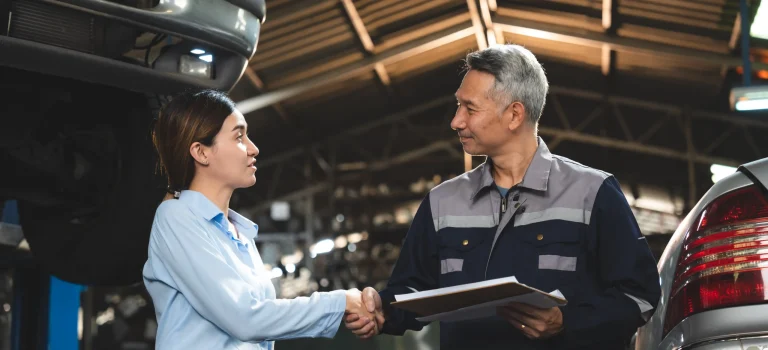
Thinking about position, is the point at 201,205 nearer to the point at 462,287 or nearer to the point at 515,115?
the point at 462,287

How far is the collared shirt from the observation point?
1979 millimetres

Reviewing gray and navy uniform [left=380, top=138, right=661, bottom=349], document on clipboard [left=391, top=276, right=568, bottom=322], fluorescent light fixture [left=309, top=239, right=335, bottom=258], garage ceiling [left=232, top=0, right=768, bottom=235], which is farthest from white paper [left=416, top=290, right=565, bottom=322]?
fluorescent light fixture [left=309, top=239, right=335, bottom=258]

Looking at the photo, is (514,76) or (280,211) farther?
(280,211)

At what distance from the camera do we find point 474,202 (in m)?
2.29

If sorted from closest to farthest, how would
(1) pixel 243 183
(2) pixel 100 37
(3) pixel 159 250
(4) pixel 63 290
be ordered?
(3) pixel 159 250 < (1) pixel 243 183 < (2) pixel 100 37 < (4) pixel 63 290

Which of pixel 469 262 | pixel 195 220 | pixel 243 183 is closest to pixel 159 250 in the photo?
pixel 195 220

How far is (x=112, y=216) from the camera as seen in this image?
10.9 feet

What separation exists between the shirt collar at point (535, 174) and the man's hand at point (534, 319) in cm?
32

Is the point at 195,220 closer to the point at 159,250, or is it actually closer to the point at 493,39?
the point at 159,250

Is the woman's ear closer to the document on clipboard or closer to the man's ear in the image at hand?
the document on clipboard

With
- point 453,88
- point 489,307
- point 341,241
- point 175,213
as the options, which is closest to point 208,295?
point 175,213

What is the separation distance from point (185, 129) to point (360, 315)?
61 cm

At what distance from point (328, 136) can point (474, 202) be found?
15.3 m

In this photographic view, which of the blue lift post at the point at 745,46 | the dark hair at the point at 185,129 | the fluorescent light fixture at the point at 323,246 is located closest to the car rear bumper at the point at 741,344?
the dark hair at the point at 185,129
